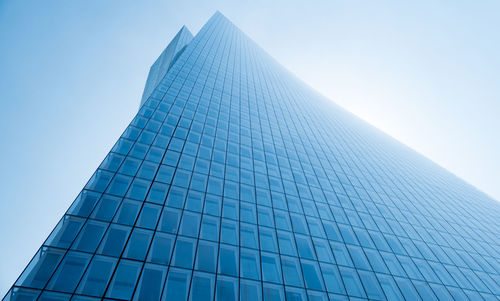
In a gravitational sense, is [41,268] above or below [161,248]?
below

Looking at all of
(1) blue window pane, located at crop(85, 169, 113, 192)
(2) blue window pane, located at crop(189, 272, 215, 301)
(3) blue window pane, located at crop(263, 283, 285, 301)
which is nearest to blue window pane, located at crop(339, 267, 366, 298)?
(3) blue window pane, located at crop(263, 283, 285, 301)

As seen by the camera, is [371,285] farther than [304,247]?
No

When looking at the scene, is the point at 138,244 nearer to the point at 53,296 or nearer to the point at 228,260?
the point at 53,296

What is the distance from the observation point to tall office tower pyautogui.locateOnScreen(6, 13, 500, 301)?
13484 mm

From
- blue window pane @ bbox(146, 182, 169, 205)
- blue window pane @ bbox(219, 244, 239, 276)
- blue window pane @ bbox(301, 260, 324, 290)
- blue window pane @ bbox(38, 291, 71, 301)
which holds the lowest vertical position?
blue window pane @ bbox(38, 291, 71, 301)

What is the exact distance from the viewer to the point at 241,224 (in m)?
19.4

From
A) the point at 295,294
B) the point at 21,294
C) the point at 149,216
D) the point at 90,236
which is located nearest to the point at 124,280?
the point at 90,236

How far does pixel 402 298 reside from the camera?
1884 centimetres

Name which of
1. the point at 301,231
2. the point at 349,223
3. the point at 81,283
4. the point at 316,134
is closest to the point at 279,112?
the point at 316,134

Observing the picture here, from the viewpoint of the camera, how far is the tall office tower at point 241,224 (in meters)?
13.5

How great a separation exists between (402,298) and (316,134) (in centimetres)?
3050

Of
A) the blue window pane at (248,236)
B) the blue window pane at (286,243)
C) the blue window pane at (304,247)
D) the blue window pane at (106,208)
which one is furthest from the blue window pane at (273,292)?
the blue window pane at (106,208)

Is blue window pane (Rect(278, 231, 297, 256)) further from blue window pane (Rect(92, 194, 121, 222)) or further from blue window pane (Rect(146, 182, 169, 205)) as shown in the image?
blue window pane (Rect(92, 194, 121, 222))

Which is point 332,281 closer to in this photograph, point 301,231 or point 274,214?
point 301,231
